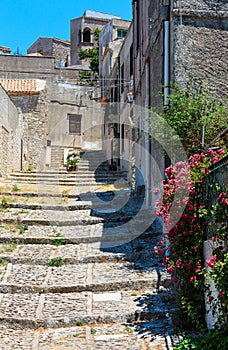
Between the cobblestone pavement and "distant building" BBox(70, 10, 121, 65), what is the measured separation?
3761 centimetres

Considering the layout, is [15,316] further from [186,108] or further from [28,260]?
[186,108]

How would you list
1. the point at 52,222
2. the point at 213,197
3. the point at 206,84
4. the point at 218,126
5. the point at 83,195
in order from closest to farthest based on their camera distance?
the point at 213,197, the point at 218,126, the point at 206,84, the point at 52,222, the point at 83,195

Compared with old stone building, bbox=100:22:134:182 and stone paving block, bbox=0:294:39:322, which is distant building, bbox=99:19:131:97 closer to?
old stone building, bbox=100:22:134:182

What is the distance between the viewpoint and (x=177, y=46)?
8.55 meters

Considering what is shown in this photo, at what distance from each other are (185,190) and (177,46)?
3.76 meters

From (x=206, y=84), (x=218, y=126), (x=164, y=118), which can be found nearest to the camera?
(x=218, y=126)

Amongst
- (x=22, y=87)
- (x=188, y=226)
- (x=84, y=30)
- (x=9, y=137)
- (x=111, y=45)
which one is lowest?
(x=188, y=226)

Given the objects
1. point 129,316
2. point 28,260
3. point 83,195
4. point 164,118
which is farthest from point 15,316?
point 83,195

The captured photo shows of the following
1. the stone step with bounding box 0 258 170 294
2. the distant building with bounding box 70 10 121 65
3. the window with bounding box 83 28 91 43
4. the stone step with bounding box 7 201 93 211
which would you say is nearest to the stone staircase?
the stone step with bounding box 7 201 93 211

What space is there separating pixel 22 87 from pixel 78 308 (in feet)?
64.1

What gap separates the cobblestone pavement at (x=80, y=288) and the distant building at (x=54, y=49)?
3808cm

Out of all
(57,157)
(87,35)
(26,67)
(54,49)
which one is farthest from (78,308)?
(54,49)

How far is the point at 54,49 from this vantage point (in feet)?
158

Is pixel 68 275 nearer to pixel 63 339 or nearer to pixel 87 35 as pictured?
pixel 63 339
